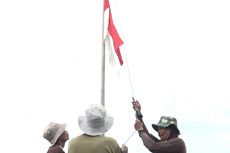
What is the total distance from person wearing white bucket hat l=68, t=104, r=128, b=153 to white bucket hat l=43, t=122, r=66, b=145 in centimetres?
60

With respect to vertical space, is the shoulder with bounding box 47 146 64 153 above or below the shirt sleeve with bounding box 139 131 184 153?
above

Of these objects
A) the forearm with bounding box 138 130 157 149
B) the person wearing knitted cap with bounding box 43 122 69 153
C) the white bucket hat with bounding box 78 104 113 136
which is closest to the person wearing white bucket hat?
the white bucket hat with bounding box 78 104 113 136

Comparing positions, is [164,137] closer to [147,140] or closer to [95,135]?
[147,140]

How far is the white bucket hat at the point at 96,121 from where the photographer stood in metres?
7.40

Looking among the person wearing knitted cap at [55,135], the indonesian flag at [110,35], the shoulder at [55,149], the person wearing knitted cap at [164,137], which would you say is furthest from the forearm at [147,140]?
the indonesian flag at [110,35]

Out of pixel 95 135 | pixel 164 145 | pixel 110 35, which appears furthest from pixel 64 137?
pixel 110 35

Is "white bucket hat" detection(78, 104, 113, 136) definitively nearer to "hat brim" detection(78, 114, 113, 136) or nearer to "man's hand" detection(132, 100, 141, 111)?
"hat brim" detection(78, 114, 113, 136)

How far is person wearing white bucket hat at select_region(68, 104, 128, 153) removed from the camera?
7344 mm

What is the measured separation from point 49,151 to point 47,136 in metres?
0.26

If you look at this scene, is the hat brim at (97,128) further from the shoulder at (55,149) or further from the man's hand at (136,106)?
the man's hand at (136,106)

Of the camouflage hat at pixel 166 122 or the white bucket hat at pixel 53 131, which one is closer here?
the white bucket hat at pixel 53 131

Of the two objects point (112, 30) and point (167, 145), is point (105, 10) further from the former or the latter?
point (167, 145)

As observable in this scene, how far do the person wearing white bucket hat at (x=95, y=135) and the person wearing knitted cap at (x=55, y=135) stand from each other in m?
0.58

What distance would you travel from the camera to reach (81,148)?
7.39 meters
